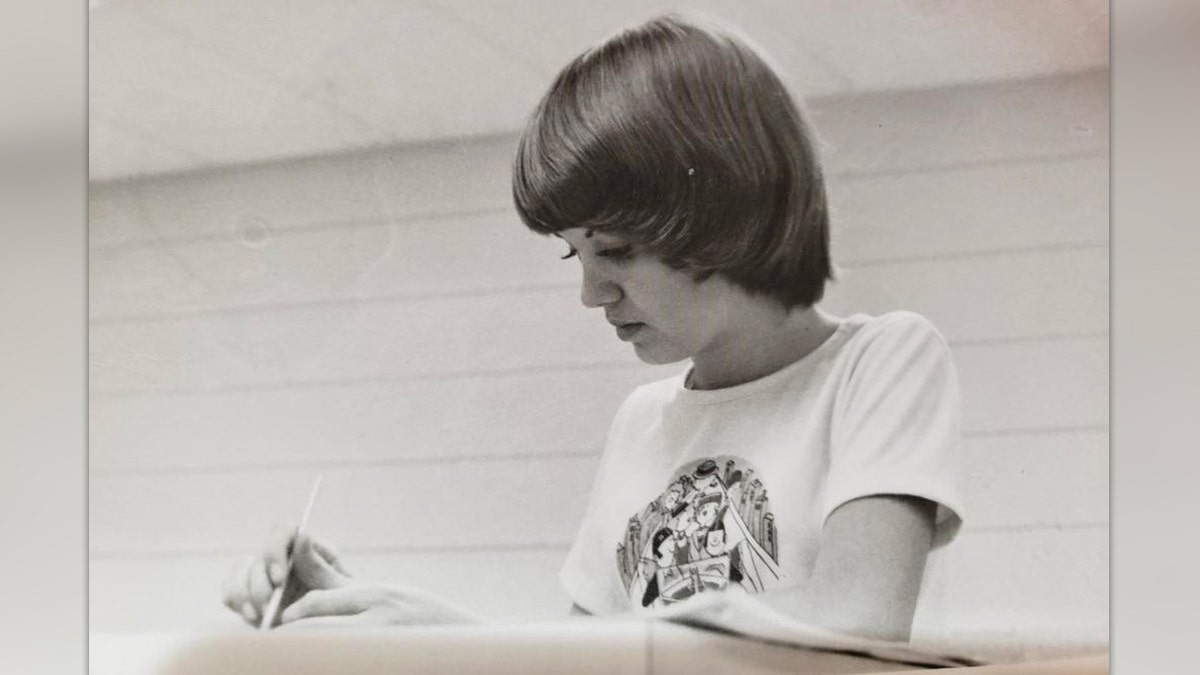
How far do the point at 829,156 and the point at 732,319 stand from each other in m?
0.25

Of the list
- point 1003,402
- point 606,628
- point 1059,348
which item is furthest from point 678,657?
point 1059,348

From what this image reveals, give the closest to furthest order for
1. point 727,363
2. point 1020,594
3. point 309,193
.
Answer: point 1020,594 < point 727,363 < point 309,193

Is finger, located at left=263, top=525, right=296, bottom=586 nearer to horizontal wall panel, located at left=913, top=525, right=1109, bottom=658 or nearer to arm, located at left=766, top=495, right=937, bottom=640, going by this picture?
arm, located at left=766, top=495, right=937, bottom=640

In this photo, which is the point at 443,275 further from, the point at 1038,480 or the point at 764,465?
the point at 1038,480

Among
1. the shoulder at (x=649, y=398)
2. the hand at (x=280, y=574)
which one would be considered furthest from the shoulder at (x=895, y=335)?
the hand at (x=280, y=574)

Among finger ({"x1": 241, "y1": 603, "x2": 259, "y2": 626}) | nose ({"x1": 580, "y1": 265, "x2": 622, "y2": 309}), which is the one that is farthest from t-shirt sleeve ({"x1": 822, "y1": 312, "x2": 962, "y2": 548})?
finger ({"x1": 241, "y1": 603, "x2": 259, "y2": 626})

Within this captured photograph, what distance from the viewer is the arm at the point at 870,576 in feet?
5.22

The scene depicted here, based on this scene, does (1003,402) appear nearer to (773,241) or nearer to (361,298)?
(773,241)

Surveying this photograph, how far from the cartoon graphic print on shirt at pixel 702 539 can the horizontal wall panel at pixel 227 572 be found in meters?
0.11

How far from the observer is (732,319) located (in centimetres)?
168

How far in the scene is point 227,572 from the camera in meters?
1.78

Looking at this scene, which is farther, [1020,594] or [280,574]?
[280,574]

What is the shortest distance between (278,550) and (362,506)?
139 millimetres

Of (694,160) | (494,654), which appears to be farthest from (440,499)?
(694,160)
